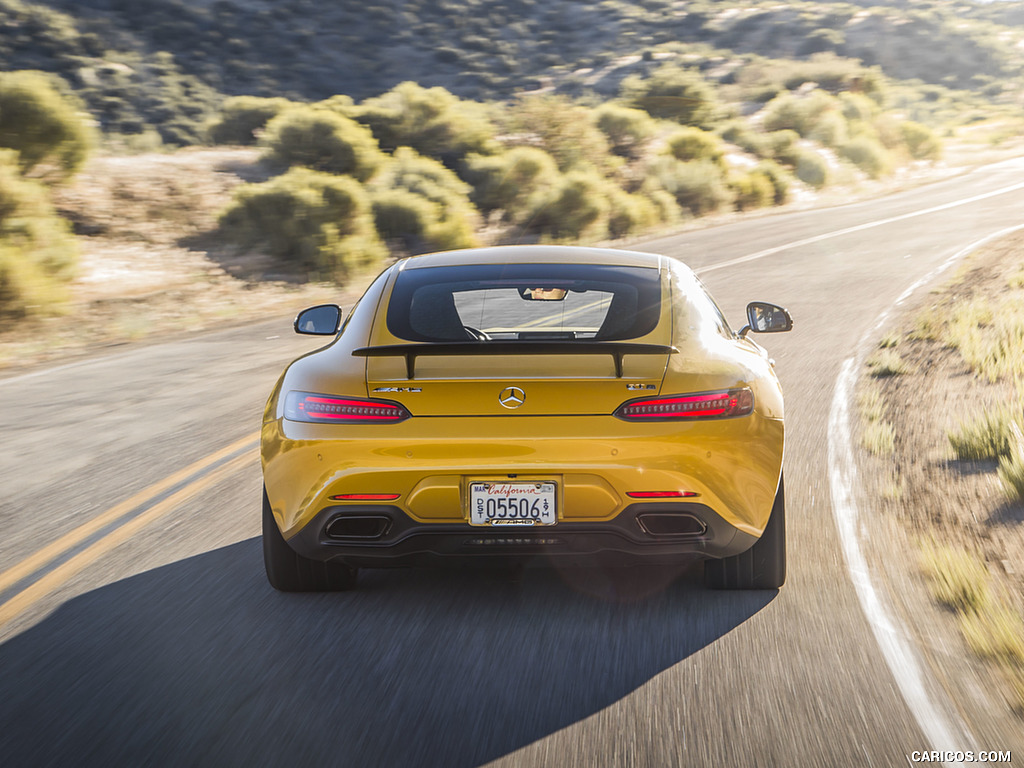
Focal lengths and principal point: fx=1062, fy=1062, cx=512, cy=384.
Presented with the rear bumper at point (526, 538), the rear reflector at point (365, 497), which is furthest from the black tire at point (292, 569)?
the rear reflector at point (365, 497)

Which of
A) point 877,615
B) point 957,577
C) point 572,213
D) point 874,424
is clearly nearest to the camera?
point 877,615

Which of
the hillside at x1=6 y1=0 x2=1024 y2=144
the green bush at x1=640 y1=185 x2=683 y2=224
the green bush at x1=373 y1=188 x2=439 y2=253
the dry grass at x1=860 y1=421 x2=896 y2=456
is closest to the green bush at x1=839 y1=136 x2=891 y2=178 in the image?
the green bush at x1=640 y1=185 x2=683 y2=224

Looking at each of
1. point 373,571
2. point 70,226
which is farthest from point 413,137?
point 373,571

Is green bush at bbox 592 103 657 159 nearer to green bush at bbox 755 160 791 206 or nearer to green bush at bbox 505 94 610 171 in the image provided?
green bush at bbox 505 94 610 171

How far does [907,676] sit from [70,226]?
60.9ft

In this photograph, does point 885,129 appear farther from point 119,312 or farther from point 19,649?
point 19,649

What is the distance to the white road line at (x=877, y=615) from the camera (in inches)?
128

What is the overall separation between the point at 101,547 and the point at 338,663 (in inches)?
81.3

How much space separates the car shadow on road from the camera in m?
3.21

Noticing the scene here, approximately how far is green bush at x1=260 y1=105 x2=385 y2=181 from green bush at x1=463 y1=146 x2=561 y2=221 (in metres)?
2.77

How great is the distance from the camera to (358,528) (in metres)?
4.15

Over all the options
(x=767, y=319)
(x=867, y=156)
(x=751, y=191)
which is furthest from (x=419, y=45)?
(x=767, y=319)

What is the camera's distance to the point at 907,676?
364cm

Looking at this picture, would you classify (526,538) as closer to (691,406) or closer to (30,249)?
(691,406)
